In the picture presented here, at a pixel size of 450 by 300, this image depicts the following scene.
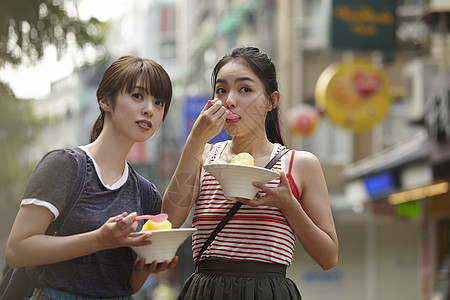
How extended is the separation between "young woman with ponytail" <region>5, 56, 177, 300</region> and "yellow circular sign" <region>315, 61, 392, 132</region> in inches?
449

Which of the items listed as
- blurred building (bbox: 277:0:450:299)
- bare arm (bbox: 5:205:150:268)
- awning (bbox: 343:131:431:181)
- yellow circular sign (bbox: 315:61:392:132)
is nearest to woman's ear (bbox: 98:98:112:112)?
bare arm (bbox: 5:205:150:268)

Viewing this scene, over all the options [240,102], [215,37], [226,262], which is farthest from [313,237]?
[215,37]

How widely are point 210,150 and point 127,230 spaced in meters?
0.78

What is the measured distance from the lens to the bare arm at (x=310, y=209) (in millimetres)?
2717

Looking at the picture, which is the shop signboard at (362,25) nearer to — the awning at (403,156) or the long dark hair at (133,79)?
the awning at (403,156)

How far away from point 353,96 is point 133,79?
11.7 meters

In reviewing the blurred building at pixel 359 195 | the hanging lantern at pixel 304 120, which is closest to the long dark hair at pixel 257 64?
the blurred building at pixel 359 195

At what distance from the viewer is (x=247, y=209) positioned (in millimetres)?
2910

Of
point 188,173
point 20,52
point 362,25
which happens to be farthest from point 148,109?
point 362,25

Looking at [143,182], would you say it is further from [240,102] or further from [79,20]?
[79,20]

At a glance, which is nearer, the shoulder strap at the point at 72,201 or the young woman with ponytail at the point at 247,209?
the shoulder strap at the point at 72,201

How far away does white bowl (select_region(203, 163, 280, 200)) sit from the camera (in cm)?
265

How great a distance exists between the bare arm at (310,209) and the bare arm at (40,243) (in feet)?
1.73

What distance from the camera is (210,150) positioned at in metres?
3.15
